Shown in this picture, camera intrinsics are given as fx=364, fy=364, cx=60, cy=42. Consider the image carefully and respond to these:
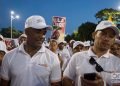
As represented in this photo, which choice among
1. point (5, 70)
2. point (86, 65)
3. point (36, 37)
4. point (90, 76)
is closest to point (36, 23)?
point (36, 37)

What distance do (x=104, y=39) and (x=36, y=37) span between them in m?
1.01

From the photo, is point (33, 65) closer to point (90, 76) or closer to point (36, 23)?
point (36, 23)

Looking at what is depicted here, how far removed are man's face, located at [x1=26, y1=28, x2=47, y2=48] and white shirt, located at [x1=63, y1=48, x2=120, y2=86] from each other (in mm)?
558

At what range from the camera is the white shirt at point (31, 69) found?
5180mm

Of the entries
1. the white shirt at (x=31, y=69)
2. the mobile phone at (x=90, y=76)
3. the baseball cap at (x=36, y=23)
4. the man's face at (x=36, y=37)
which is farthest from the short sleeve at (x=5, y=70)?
the mobile phone at (x=90, y=76)

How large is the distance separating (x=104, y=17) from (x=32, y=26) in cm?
6533

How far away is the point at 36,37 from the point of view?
5352mm

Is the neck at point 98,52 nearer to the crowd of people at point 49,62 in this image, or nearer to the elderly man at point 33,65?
the crowd of people at point 49,62

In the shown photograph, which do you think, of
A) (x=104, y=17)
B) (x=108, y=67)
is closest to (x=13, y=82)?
(x=108, y=67)

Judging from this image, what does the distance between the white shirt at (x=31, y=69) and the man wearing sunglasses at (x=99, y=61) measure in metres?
0.22

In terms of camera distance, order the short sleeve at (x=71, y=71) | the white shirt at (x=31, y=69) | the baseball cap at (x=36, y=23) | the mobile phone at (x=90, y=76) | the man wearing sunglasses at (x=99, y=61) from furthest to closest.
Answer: the baseball cap at (x=36, y=23) < the short sleeve at (x=71, y=71) < the white shirt at (x=31, y=69) < the man wearing sunglasses at (x=99, y=61) < the mobile phone at (x=90, y=76)

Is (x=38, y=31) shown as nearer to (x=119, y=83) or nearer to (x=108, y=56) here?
(x=108, y=56)

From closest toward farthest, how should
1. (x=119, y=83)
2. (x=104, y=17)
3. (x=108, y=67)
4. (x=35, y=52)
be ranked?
(x=119, y=83)
(x=108, y=67)
(x=35, y=52)
(x=104, y=17)

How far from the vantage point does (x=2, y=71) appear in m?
5.31
